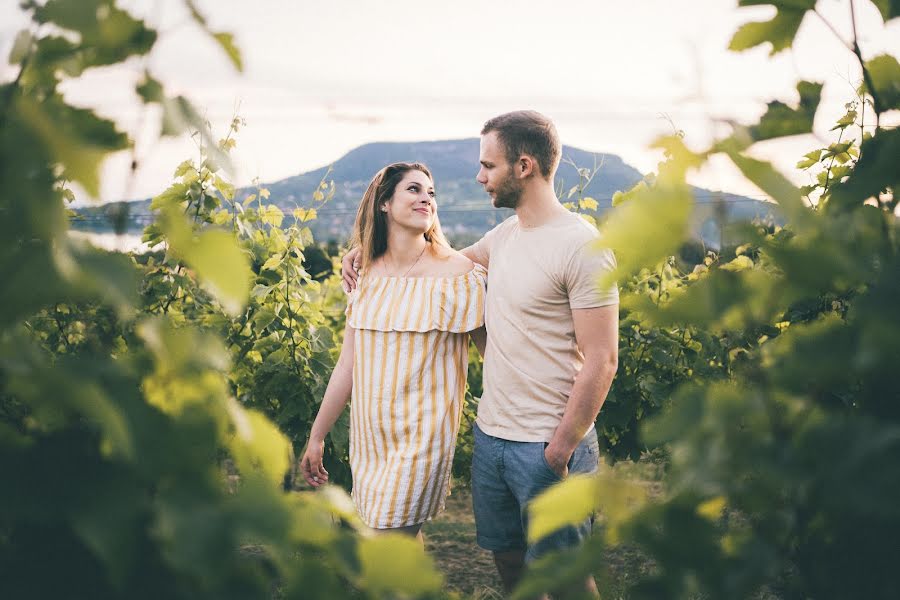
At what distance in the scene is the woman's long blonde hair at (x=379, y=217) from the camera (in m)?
3.34

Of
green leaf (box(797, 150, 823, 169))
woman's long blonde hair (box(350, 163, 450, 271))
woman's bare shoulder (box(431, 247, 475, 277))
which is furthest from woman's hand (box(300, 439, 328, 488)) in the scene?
green leaf (box(797, 150, 823, 169))

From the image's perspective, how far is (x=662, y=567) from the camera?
1.86 feet

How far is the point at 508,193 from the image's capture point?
2.91m

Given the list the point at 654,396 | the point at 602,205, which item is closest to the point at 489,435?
the point at 654,396

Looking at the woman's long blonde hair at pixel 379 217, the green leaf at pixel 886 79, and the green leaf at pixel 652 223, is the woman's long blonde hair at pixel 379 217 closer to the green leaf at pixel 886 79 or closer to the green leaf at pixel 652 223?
the green leaf at pixel 886 79

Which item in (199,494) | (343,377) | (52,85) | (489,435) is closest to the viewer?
(199,494)

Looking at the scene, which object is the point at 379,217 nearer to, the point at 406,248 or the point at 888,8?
the point at 406,248

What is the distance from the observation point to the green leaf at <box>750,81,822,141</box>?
70 centimetres

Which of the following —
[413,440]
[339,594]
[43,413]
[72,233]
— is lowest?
[413,440]

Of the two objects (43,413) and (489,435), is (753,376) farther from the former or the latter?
(489,435)

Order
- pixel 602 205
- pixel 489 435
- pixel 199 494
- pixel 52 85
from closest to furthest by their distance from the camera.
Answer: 1. pixel 199 494
2. pixel 52 85
3. pixel 489 435
4. pixel 602 205

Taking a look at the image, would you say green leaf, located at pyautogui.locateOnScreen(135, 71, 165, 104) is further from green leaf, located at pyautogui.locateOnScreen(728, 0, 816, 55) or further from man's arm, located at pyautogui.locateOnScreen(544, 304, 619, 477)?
man's arm, located at pyautogui.locateOnScreen(544, 304, 619, 477)

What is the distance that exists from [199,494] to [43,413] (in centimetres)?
17

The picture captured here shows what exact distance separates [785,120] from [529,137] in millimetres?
2236
